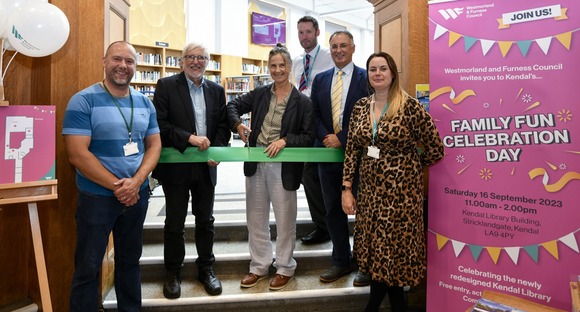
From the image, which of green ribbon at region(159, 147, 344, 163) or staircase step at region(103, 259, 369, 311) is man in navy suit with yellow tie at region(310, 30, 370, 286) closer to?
staircase step at region(103, 259, 369, 311)

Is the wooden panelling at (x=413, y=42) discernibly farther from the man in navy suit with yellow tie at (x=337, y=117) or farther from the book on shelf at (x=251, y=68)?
the book on shelf at (x=251, y=68)

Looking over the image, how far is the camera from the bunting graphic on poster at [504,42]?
1.99 m

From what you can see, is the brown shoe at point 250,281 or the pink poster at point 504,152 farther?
the brown shoe at point 250,281

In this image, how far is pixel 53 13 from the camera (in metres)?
2.01

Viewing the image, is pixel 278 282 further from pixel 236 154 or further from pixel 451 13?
pixel 451 13

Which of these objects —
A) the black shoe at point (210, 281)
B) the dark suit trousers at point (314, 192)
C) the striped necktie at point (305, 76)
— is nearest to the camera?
the black shoe at point (210, 281)

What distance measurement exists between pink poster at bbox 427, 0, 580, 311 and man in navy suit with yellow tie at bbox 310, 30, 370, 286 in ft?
1.79

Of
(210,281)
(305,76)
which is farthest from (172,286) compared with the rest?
(305,76)

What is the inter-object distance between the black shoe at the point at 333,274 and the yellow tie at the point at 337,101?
104cm

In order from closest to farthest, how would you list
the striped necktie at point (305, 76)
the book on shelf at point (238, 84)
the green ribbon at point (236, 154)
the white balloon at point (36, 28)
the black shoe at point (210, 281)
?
the white balloon at point (36, 28) < the green ribbon at point (236, 154) < the black shoe at point (210, 281) < the striped necktie at point (305, 76) < the book on shelf at point (238, 84)

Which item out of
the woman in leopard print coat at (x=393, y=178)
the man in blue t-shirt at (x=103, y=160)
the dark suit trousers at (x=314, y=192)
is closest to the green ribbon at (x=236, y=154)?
the man in blue t-shirt at (x=103, y=160)

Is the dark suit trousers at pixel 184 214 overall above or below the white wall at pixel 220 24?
below

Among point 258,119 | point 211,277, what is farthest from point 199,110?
point 211,277

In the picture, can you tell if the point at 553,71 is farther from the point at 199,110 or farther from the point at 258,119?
the point at 199,110
